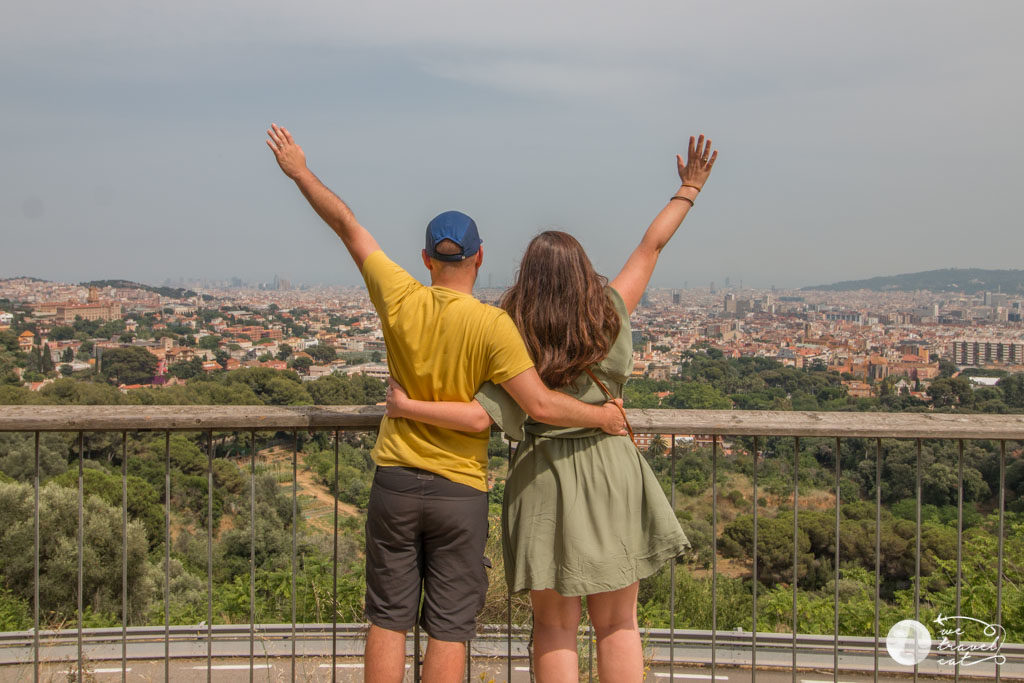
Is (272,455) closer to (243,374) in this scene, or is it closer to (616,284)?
→ (243,374)

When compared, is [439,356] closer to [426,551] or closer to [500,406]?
[500,406]

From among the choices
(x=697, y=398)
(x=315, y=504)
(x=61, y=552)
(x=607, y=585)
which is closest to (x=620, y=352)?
(x=607, y=585)

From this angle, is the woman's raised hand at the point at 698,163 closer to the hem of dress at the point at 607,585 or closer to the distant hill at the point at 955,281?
the hem of dress at the point at 607,585

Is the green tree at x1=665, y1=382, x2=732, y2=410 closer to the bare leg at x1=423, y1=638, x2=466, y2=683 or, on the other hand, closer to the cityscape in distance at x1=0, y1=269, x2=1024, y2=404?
the cityscape in distance at x1=0, y1=269, x2=1024, y2=404

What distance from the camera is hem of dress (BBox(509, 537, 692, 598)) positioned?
221cm

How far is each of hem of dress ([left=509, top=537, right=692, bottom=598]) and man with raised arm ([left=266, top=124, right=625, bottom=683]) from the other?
14 cm

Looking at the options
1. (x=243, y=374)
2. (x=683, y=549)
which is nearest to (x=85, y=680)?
(x=683, y=549)

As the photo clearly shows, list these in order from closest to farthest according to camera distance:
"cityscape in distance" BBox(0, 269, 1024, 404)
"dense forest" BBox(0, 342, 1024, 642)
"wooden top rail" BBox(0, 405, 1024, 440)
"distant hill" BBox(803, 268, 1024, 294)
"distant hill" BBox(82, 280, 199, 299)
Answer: "wooden top rail" BBox(0, 405, 1024, 440) < "dense forest" BBox(0, 342, 1024, 642) < "cityscape in distance" BBox(0, 269, 1024, 404) < "distant hill" BBox(82, 280, 199, 299) < "distant hill" BBox(803, 268, 1024, 294)

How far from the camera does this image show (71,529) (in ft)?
51.7

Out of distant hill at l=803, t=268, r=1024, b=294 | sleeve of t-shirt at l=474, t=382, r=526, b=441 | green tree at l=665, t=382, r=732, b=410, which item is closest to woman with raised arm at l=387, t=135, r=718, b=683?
sleeve of t-shirt at l=474, t=382, r=526, b=441

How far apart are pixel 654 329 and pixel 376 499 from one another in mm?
97719

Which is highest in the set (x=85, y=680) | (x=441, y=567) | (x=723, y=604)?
(x=441, y=567)

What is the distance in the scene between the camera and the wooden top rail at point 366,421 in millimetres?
2541

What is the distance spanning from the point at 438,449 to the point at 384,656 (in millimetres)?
601
